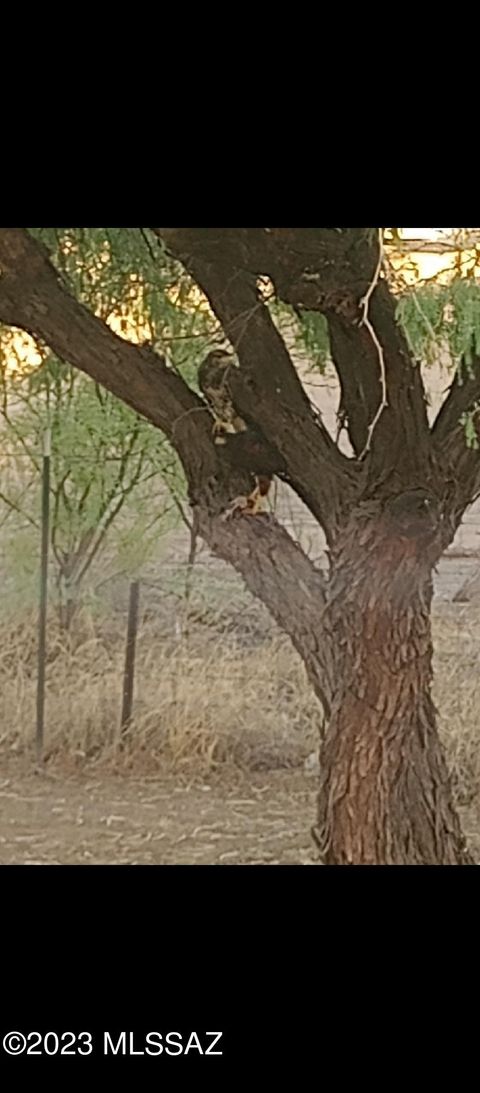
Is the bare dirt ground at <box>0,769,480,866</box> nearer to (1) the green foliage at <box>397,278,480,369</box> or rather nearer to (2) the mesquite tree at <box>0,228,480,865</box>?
(2) the mesquite tree at <box>0,228,480,865</box>

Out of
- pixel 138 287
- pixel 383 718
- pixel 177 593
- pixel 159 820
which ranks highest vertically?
pixel 138 287

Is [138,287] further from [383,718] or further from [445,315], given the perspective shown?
[383,718]

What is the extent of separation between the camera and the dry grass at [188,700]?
4.59ft

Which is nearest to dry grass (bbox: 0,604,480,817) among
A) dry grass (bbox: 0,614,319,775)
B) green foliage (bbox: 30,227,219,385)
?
dry grass (bbox: 0,614,319,775)

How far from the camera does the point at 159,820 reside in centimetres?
139

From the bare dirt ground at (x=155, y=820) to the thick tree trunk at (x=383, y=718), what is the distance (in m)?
0.04

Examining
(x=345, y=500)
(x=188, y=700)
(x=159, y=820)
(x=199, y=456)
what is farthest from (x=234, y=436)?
(x=159, y=820)

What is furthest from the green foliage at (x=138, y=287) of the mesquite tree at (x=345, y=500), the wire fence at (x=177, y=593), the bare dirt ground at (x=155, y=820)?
the bare dirt ground at (x=155, y=820)

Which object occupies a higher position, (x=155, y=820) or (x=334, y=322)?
(x=334, y=322)

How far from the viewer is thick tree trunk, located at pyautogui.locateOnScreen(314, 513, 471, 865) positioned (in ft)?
4.47

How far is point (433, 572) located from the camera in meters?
1.36

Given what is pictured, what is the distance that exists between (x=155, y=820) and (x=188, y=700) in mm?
141
